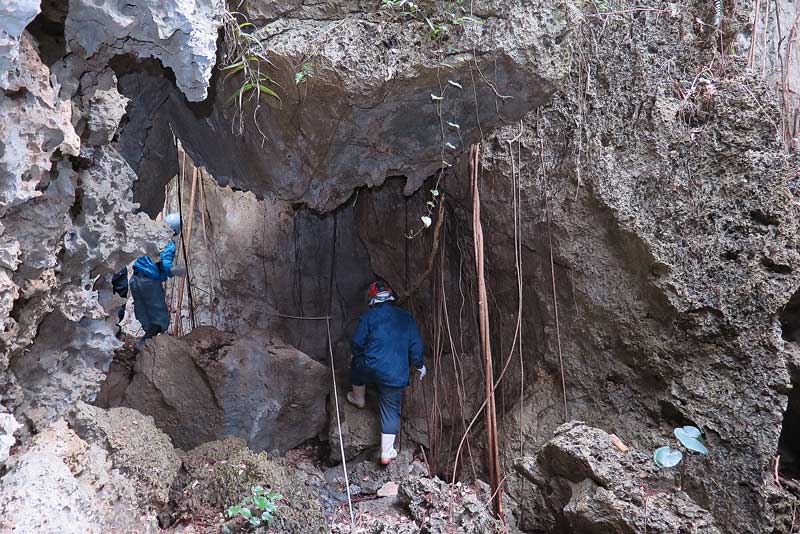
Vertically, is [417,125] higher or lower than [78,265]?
higher

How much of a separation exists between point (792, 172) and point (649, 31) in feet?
3.54

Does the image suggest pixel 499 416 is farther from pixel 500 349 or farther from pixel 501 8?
pixel 501 8

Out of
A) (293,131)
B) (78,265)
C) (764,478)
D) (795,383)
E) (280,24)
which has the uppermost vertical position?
(280,24)

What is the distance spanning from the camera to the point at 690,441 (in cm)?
279

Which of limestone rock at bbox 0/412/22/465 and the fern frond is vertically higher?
the fern frond

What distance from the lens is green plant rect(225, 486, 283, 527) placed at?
2.61 m

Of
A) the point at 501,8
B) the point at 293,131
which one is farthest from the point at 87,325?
the point at 501,8

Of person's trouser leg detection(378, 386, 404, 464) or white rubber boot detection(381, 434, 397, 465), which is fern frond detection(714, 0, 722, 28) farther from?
white rubber boot detection(381, 434, 397, 465)

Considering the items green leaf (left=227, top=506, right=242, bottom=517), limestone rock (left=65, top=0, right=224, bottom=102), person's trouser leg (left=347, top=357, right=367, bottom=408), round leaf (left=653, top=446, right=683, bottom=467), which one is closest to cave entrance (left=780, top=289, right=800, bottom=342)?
round leaf (left=653, top=446, right=683, bottom=467)

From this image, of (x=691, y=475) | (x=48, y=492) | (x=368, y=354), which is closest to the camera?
(x=48, y=492)

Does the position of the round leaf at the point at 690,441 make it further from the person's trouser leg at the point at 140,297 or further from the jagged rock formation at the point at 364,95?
the person's trouser leg at the point at 140,297

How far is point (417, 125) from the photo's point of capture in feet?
10.5

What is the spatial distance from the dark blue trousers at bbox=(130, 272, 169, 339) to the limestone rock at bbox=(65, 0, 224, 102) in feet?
7.39

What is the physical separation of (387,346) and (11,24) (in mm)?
3175
